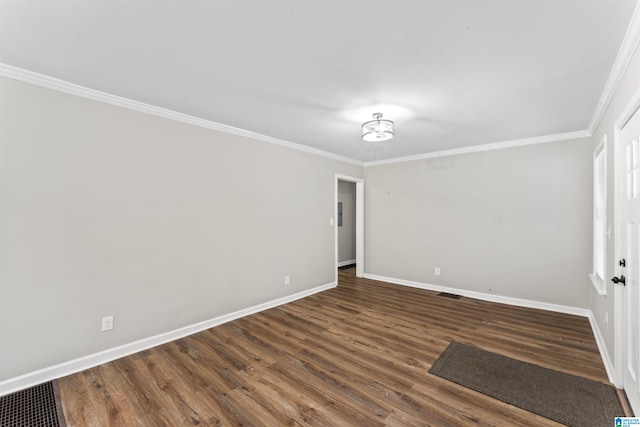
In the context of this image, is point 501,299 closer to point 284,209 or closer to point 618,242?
point 618,242

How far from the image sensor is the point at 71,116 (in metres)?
2.42

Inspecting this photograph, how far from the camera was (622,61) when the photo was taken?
191 cm

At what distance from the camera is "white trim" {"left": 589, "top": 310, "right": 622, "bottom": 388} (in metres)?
2.25

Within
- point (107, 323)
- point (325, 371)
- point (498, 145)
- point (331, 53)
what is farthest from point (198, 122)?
point (498, 145)

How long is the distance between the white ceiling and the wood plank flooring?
2.49 metres

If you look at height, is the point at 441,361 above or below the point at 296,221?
below

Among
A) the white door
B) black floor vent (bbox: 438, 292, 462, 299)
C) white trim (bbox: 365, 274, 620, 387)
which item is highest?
the white door

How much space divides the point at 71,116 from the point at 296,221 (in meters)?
2.89

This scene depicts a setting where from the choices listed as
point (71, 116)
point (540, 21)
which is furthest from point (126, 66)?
point (540, 21)

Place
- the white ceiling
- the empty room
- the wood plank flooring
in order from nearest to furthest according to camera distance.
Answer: the white ceiling
the empty room
the wood plank flooring

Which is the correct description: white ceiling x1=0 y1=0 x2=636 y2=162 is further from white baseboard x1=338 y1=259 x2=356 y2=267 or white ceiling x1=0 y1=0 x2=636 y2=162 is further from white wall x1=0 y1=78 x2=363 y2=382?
white baseboard x1=338 y1=259 x2=356 y2=267

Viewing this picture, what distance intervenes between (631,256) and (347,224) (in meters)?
5.68

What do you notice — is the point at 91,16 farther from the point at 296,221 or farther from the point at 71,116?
the point at 296,221

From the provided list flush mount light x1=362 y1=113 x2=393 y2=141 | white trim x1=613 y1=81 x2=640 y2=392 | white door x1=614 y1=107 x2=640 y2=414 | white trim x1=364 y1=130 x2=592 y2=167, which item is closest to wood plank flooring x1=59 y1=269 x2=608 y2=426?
white trim x1=613 y1=81 x2=640 y2=392
